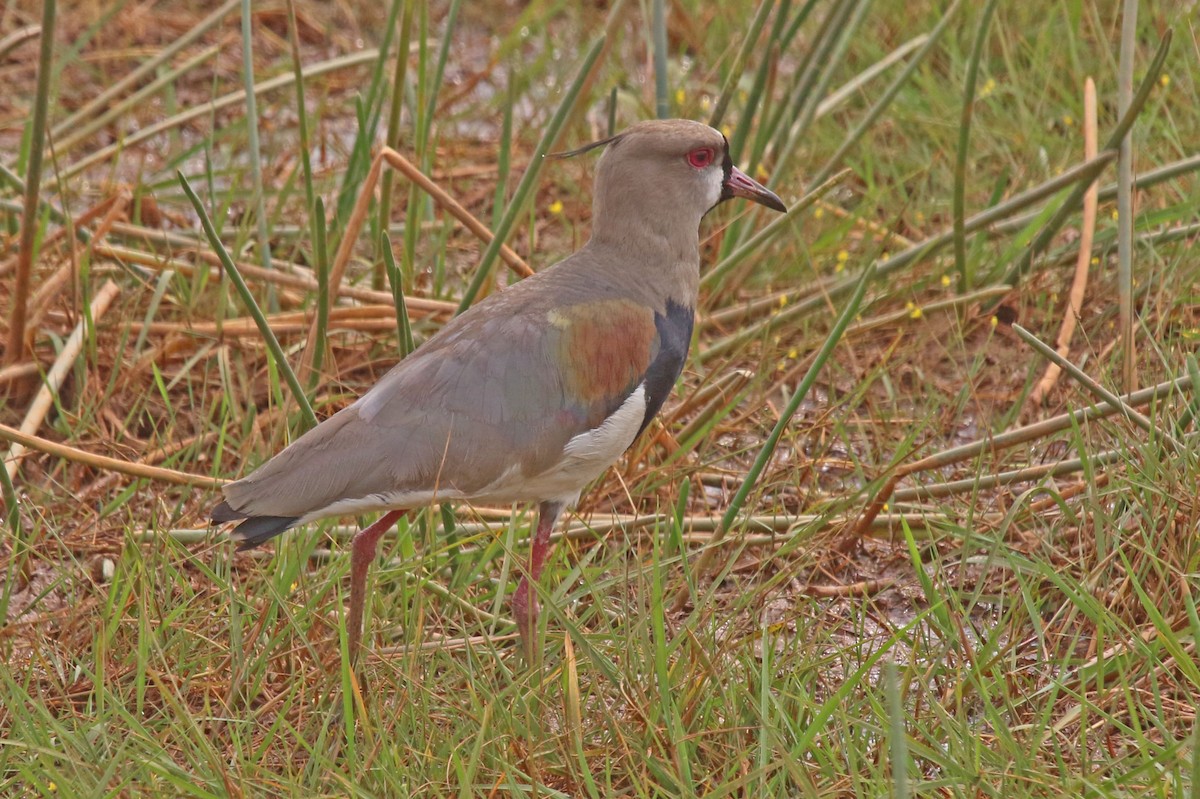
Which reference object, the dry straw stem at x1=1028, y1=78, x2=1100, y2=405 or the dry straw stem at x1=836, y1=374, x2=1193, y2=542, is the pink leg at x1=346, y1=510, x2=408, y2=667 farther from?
the dry straw stem at x1=1028, y1=78, x2=1100, y2=405

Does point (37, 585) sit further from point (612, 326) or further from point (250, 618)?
point (612, 326)

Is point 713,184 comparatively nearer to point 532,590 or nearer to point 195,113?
point 532,590

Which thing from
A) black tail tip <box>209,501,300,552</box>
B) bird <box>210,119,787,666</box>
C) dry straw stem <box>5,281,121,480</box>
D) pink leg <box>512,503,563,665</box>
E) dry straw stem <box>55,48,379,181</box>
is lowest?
pink leg <box>512,503,563,665</box>

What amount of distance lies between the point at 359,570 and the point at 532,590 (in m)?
0.34

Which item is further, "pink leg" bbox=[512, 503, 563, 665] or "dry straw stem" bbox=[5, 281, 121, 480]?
"dry straw stem" bbox=[5, 281, 121, 480]

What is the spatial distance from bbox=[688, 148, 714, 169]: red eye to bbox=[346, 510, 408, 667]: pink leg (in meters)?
0.97

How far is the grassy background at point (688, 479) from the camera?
2518 mm

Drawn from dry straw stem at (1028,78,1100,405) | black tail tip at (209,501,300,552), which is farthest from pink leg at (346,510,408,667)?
dry straw stem at (1028,78,1100,405)

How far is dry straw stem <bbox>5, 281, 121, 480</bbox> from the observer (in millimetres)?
3479

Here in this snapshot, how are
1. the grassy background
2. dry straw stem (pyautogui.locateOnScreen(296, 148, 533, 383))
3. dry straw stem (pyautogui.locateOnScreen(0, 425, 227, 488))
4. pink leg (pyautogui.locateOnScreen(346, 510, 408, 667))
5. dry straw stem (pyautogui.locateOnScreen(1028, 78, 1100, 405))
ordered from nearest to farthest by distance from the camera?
the grassy background, pink leg (pyautogui.locateOnScreen(346, 510, 408, 667)), dry straw stem (pyautogui.locateOnScreen(0, 425, 227, 488)), dry straw stem (pyautogui.locateOnScreen(296, 148, 533, 383)), dry straw stem (pyautogui.locateOnScreen(1028, 78, 1100, 405))

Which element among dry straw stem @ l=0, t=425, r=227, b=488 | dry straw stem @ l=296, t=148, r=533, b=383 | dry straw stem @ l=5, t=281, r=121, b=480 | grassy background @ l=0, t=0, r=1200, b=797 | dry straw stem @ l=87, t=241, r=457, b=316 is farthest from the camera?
dry straw stem @ l=87, t=241, r=457, b=316

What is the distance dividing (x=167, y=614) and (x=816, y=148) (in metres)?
2.77

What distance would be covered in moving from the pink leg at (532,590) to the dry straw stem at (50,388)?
123 centimetres

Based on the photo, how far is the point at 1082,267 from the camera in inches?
155
